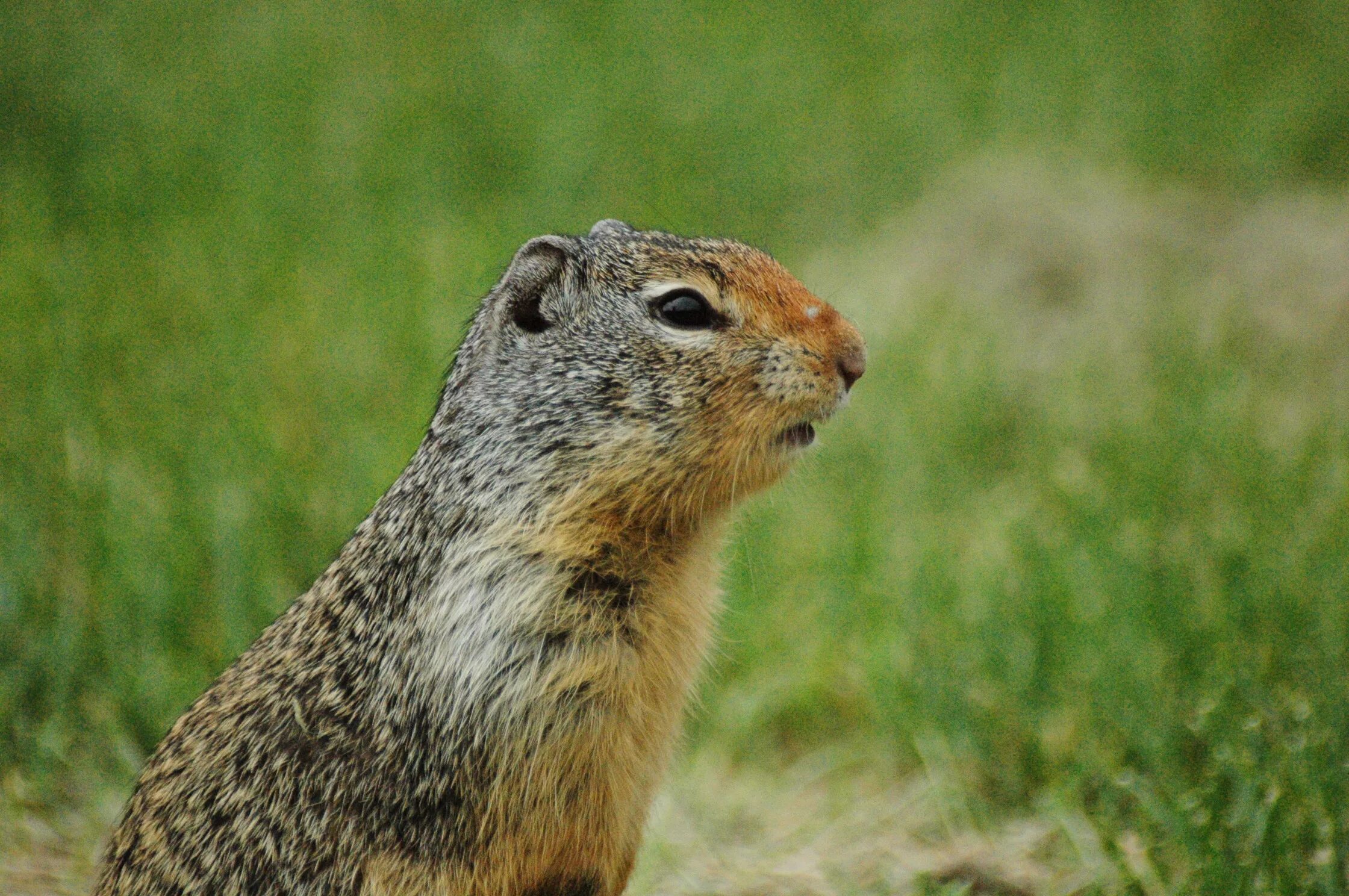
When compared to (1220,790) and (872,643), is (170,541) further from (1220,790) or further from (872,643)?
(1220,790)

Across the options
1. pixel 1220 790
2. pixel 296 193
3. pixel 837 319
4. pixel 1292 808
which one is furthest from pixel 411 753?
pixel 296 193

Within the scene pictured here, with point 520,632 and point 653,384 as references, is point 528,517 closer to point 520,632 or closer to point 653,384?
point 520,632

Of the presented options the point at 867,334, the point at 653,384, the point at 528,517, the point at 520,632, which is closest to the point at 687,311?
the point at 653,384

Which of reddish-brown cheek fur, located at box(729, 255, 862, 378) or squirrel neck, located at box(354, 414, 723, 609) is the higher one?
reddish-brown cheek fur, located at box(729, 255, 862, 378)

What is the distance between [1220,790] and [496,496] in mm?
1778

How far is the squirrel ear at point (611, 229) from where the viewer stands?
3.09 meters

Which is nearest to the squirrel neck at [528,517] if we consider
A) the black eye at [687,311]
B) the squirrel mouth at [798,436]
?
the squirrel mouth at [798,436]

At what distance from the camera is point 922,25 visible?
340 inches

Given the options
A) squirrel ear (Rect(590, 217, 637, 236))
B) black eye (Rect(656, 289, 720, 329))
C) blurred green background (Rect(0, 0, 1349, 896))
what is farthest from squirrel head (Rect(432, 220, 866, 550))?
blurred green background (Rect(0, 0, 1349, 896))

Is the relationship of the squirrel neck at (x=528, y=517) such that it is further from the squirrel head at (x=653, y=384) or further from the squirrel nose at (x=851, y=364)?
the squirrel nose at (x=851, y=364)

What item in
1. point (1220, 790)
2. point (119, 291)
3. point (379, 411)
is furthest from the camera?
point (119, 291)

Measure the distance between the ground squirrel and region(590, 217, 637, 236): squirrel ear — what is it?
0.20 meters

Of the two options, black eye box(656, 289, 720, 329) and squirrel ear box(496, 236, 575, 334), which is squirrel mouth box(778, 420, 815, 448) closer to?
black eye box(656, 289, 720, 329)

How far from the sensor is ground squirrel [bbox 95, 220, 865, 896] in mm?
2619
